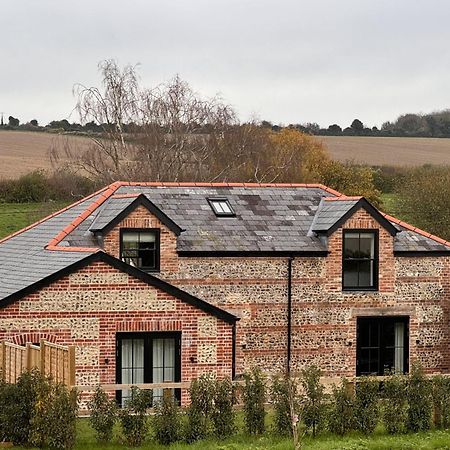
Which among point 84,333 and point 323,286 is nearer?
point 84,333

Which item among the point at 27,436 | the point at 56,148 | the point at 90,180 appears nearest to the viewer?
the point at 27,436

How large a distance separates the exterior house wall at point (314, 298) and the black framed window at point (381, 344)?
0.62ft

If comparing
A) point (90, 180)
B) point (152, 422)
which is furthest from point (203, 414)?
point (90, 180)

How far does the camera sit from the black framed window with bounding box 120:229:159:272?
1203 inches

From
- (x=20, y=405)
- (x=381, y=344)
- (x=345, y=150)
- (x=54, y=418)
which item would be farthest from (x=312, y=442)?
(x=345, y=150)

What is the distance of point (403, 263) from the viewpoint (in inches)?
1288

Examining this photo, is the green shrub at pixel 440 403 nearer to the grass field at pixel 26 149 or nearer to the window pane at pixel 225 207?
the window pane at pixel 225 207

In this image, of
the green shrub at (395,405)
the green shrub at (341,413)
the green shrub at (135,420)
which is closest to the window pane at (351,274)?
the green shrub at (395,405)

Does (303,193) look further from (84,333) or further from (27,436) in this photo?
A: (27,436)

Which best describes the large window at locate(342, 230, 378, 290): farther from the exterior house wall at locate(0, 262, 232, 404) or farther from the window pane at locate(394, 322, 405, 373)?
the exterior house wall at locate(0, 262, 232, 404)

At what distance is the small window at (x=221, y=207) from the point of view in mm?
32531

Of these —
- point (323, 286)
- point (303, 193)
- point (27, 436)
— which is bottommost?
point (27, 436)

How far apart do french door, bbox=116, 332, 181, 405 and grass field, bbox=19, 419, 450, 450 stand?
4475mm

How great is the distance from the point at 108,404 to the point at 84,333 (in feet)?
17.2
